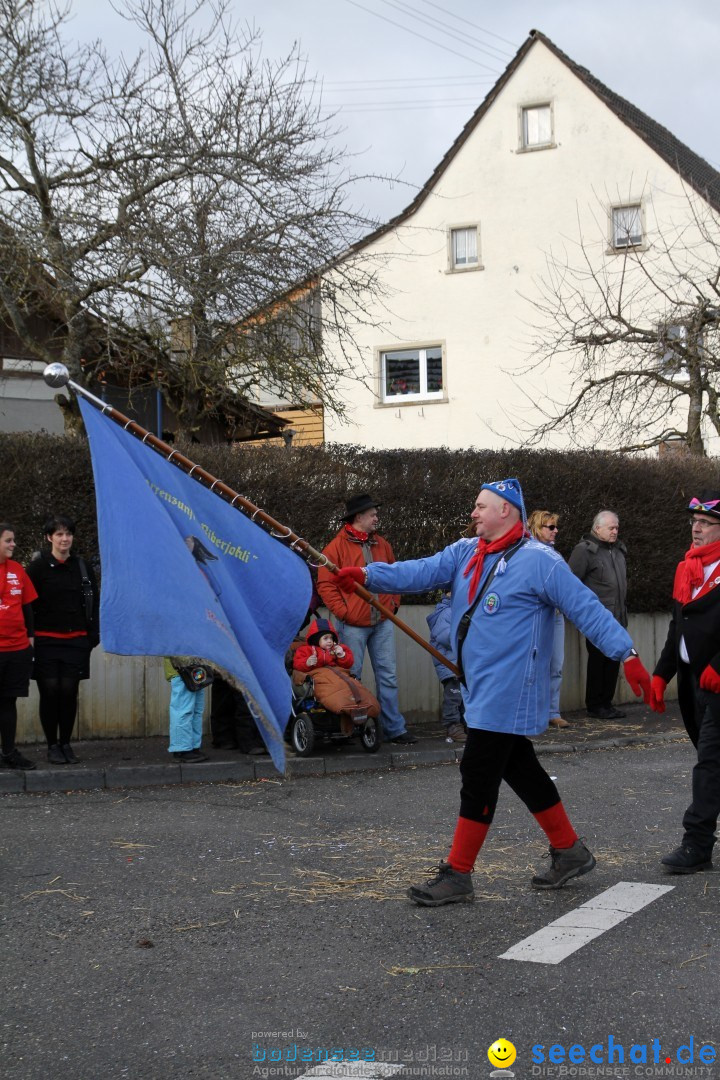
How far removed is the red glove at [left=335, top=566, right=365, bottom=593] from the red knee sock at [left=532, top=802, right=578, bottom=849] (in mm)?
1458

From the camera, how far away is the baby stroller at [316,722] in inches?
412

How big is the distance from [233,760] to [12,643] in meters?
2.00

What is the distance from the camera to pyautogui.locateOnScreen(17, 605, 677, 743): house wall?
38.0 feet

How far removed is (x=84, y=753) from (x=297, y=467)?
11.7ft

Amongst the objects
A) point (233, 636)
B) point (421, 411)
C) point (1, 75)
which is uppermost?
point (1, 75)

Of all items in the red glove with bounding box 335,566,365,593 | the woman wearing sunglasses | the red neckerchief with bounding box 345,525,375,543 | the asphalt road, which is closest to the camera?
the asphalt road

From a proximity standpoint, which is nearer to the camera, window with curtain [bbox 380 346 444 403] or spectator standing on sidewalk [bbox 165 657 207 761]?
spectator standing on sidewalk [bbox 165 657 207 761]

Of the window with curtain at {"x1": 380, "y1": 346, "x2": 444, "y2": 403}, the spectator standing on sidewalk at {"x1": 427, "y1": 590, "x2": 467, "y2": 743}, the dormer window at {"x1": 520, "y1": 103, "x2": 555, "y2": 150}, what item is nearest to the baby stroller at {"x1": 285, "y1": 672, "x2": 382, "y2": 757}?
the spectator standing on sidewalk at {"x1": 427, "y1": 590, "x2": 467, "y2": 743}

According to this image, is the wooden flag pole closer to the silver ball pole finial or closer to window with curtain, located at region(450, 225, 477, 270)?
the silver ball pole finial

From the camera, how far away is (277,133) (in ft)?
46.7

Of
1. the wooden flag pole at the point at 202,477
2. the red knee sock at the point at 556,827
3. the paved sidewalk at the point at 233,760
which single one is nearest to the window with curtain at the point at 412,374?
the paved sidewalk at the point at 233,760

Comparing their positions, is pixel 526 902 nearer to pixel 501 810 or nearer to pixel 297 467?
pixel 501 810

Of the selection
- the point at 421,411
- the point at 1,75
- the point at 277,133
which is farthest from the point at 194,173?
the point at 421,411

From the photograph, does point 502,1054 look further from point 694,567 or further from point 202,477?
point 202,477
